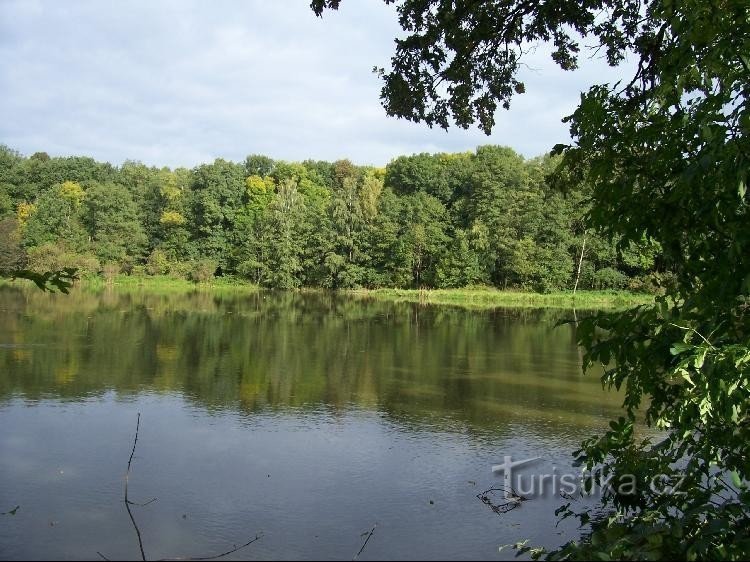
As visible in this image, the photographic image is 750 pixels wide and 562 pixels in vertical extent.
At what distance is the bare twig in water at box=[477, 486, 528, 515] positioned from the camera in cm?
605

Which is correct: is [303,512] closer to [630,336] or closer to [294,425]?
[294,425]

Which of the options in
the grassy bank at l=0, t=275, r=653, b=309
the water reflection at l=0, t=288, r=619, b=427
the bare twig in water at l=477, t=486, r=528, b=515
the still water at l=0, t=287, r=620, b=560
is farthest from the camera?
the grassy bank at l=0, t=275, r=653, b=309

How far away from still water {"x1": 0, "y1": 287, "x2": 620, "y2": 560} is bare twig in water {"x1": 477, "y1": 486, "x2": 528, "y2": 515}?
0.10 meters

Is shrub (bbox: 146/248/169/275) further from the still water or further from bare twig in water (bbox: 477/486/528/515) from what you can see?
bare twig in water (bbox: 477/486/528/515)

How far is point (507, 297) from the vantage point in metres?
35.0

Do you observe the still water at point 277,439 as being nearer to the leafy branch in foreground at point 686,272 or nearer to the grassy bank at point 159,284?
the leafy branch in foreground at point 686,272

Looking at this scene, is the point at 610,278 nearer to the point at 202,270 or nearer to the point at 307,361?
the point at 202,270

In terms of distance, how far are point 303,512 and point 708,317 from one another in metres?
4.29

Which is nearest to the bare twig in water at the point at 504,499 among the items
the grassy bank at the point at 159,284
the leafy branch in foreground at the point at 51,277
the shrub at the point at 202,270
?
the leafy branch in foreground at the point at 51,277

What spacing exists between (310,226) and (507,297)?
14373mm

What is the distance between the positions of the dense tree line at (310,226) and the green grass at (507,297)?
3.42 feet

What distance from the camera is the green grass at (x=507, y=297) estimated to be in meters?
32.2

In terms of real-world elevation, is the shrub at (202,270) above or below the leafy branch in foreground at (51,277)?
below

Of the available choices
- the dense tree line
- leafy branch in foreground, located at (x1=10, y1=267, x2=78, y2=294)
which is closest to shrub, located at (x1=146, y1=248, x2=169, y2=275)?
the dense tree line
